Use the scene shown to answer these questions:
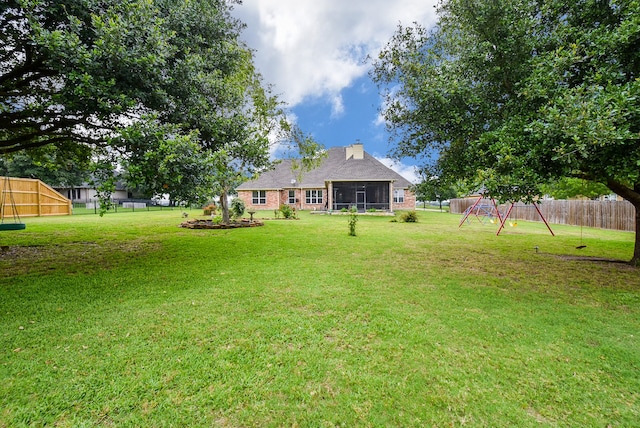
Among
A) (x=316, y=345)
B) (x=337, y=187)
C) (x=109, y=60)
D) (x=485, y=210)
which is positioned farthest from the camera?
(x=337, y=187)

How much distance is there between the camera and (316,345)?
312 cm

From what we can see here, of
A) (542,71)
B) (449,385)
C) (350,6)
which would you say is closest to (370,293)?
(449,385)

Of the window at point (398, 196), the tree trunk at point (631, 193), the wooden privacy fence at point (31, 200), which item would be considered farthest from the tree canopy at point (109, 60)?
the window at point (398, 196)

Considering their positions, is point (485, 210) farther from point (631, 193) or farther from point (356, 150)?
point (631, 193)

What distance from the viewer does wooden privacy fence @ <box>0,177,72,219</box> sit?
1909cm

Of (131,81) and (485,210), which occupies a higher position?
(131,81)

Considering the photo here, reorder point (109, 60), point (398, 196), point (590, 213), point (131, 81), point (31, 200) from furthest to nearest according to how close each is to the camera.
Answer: point (398, 196)
point (31, 200)
point (590, 213)
point (131, 81)
point (109, 60)

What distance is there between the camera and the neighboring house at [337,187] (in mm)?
25766

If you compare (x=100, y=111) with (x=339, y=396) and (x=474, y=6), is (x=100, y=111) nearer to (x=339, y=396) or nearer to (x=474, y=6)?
(x=339, y=396)

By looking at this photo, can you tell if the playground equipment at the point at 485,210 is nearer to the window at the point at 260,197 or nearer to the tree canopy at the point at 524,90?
the tree canopy at the point at 524,90

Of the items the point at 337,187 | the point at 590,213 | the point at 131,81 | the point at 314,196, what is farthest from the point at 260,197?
the point at 131,81

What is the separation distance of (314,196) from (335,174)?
4.70m

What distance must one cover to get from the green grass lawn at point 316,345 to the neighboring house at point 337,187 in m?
17.7

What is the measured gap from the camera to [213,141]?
24.1 ft
